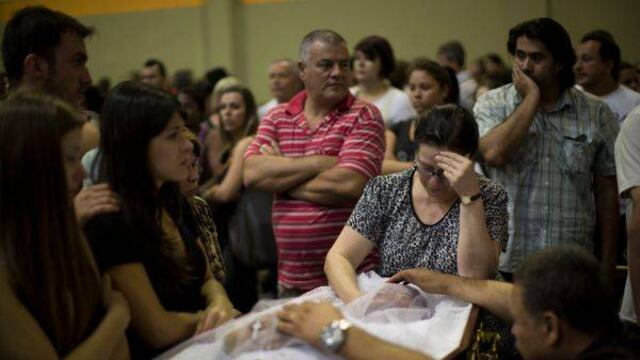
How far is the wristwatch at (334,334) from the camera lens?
5.88 ft

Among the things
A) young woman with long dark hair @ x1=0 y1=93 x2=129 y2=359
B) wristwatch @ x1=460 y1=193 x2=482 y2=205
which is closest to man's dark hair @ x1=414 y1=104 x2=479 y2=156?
wristwatch @ x1=460 y1=193 x2=482 y2=205

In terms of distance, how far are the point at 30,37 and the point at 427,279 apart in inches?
62.8

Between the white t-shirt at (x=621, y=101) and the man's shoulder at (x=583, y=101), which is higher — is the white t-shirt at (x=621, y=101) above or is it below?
below

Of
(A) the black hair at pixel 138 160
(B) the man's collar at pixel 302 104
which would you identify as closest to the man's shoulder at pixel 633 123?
(B) the man's collar at pixel 302 104

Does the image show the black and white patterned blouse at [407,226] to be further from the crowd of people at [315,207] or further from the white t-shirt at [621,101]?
the white t-shirt at [621,101]

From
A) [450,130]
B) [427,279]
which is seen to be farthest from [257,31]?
[427,279]

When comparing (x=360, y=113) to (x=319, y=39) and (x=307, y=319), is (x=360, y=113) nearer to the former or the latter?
(x=319, y=39)

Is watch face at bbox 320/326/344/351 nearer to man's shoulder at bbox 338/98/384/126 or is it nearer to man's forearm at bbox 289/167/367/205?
man's forearm at bbox 289/167/367/205

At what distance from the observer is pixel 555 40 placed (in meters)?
3.07

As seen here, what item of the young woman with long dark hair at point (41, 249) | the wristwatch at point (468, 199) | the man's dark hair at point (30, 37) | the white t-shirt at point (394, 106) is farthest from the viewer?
the white t-shirt at point (394, 106)

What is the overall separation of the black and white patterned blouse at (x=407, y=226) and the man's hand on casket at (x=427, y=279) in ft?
0.57

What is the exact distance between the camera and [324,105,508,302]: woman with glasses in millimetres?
2348

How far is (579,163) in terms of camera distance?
9.95 ft

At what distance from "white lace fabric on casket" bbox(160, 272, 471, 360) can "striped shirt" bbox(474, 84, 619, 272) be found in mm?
994
